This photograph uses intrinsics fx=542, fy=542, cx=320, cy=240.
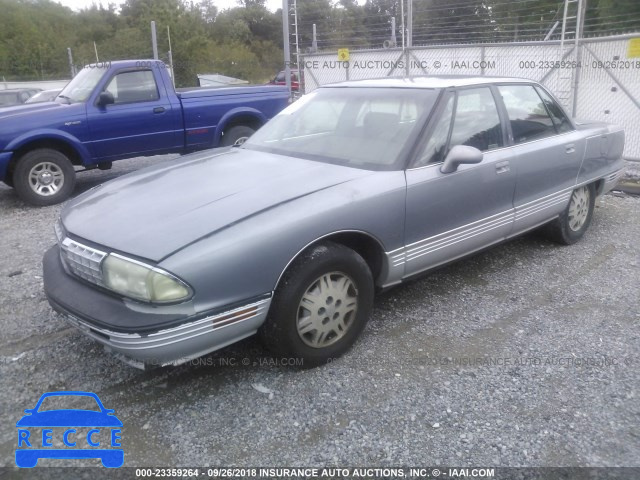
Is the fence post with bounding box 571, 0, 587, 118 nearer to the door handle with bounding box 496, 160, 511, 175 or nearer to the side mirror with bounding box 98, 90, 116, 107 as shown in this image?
the door handle with bounding box 496, 160, 511, 175

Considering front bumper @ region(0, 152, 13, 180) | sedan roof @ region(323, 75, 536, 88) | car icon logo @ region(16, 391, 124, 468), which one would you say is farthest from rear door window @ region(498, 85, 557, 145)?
front bumper @ region(0, 152, 13, 180)

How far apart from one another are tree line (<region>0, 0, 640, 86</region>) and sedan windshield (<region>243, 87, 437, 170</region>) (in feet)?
21.0

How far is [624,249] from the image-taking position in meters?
5.18

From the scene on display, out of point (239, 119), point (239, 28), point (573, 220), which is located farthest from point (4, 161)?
point (239, 28)

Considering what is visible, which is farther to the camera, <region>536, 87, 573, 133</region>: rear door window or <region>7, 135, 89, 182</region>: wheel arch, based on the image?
<region>7, 135, 89, 182</region>: wheel arch

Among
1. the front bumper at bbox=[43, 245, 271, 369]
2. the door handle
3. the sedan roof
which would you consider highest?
the sedan roof

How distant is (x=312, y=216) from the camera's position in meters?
2.97

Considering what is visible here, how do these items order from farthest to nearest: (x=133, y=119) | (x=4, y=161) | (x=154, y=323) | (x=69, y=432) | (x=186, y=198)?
(x=133, y=119) < (x=4, y=161) < (x=186, y=198) < (x=69, y=432) < (x=154, y=323)

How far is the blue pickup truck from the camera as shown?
6.82 metres

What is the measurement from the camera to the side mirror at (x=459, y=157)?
3473 millimetres

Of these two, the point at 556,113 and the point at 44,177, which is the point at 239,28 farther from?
the point at 556,113

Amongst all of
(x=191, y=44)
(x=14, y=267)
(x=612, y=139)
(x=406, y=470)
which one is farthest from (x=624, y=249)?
(x=191, y=44)

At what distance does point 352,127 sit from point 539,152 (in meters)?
1.65

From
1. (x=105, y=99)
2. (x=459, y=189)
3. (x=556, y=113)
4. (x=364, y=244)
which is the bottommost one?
(x=364, y=244)
